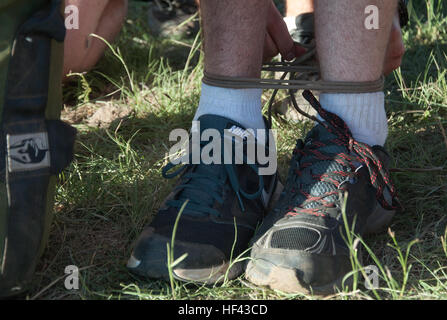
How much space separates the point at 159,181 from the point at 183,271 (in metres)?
0.44

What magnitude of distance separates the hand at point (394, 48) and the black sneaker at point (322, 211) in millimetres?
438

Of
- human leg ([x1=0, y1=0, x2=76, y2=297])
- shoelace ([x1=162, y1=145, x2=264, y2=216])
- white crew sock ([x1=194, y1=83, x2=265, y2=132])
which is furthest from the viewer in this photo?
white crew sock ([x1=194, y1=83, x2=265, y2=132])

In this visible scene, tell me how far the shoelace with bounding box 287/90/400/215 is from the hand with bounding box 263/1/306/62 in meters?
0.32

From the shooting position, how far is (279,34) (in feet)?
4.90

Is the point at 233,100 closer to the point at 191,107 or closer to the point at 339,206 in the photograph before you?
the point at 339,206

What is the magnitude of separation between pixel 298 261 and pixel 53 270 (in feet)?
1.65

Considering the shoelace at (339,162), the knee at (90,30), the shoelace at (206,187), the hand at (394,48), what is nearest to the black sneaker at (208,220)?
the shoelace at (206,187)

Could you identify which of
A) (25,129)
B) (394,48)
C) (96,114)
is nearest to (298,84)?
(394,48)

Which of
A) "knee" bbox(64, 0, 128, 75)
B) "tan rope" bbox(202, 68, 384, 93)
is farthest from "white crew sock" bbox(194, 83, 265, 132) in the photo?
"knee" bbox(64, 0, 128, 75)

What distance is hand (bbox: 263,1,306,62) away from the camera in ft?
4.85

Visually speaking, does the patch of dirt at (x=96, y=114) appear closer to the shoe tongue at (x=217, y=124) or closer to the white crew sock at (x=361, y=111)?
the shoe tongue at (x=217, y=124)

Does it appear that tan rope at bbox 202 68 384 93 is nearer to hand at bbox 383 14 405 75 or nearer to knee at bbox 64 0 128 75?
hand at bbox 383 14 405 75

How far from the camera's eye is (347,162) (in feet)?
3.77

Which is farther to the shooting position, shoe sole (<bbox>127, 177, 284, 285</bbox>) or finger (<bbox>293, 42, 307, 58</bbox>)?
finger (<bbox>293, 42, 307, 58</bbox>)
